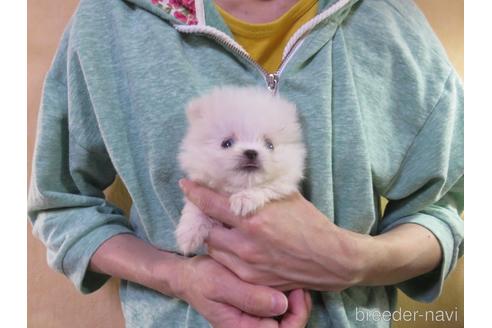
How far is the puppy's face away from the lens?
1.65 feet

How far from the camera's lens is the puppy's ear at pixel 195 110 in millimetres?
541

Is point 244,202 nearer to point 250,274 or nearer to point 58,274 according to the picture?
point 250,274

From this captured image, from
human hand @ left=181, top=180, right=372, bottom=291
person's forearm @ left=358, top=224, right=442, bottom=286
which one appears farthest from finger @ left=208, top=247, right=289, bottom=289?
person's forearm @ left=358, top=224, right=442, bottom=286

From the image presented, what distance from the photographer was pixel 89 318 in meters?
0.72

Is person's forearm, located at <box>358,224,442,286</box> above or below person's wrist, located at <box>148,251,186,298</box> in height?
above

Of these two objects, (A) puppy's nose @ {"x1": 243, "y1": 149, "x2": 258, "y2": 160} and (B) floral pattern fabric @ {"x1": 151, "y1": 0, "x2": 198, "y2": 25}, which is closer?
(A) puppy's nose @ {"x1": 243, "y1": 149, "x2": 258, "y2": 160}

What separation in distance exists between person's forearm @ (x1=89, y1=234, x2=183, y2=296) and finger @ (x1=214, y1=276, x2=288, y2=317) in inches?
3.5

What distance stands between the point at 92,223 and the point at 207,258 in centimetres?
19

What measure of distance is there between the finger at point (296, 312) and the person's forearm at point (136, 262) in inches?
6.1

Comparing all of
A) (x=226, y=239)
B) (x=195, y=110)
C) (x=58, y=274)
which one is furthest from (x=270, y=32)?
(x=58, y=274)

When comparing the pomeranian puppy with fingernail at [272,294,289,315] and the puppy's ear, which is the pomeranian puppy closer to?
the puppy's ear

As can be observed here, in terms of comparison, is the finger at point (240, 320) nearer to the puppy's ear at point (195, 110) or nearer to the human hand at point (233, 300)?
the human hand at point (233, 300)

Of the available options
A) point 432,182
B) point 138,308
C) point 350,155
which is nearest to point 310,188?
point 350,155
